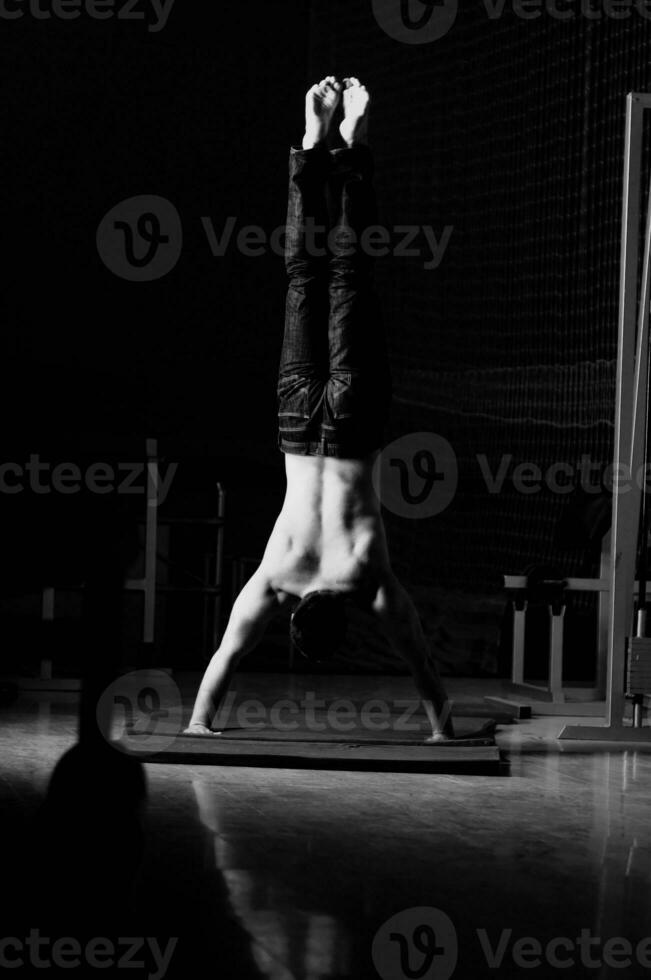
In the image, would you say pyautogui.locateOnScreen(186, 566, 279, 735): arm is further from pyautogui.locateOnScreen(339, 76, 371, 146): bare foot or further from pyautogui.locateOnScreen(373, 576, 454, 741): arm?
pyautogui.locateOnScreen(339, 76, 371, 146): bare foot

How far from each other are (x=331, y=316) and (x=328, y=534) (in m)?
0.64

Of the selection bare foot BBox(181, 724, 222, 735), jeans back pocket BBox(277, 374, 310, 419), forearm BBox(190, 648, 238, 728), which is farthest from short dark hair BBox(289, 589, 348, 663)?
jeans back pocket BBox(277, 374, 310, 419)

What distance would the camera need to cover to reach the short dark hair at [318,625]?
327 centimetres

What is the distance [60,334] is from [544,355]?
2808 mm

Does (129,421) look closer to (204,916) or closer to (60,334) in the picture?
(60,334)

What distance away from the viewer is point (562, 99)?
287 inches

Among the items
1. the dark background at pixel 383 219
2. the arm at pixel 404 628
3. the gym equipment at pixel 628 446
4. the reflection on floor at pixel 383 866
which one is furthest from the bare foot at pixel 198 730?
the dark background at pixel 383 219

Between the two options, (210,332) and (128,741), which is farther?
(210,332)

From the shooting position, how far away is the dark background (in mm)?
7227

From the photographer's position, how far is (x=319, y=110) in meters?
3.57

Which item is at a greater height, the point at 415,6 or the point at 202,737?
the point at 415,6

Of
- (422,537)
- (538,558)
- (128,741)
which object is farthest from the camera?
(422,537)

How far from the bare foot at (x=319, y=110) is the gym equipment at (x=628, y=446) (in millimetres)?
980

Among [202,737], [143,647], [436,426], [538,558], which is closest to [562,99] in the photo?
[436,426]
